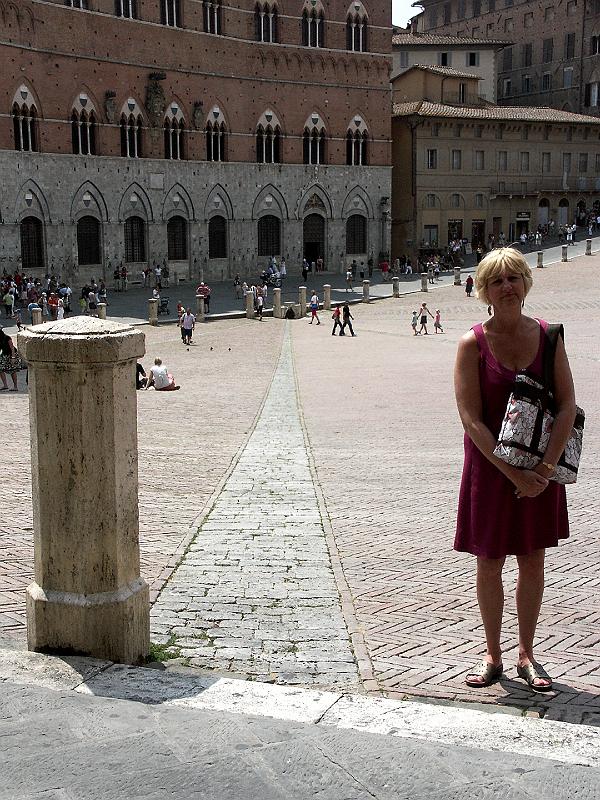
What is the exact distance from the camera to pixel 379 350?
96.0ft

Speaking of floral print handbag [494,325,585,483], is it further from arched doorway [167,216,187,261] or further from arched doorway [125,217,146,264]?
arched doorway [167,216,187,261]

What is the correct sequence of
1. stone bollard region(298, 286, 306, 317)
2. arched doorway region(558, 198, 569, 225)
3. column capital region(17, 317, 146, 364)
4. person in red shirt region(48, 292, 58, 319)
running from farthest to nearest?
arched doorway region(558, 198, 569, 225) → stone bollard region(298, 286, 306, 317) → person in red shirt region(48, 292, 58, 319) → column capital region(17, 317, 146, 364)

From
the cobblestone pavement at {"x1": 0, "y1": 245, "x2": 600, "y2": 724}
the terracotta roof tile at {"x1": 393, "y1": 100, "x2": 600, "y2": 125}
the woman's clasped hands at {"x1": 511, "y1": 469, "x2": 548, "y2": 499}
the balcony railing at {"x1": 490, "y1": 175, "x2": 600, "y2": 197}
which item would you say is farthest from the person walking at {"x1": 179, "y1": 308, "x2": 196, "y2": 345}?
the balcony railing at {"x1": 490, "y1": 175, "x2": 600, "y2": 197}

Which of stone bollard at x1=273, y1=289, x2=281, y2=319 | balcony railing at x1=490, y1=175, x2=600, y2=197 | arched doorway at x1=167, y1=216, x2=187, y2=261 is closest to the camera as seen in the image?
stone bollard at x1=273, y1=289, x2=281, y2=319

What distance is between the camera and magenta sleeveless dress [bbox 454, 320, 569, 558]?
457 cm

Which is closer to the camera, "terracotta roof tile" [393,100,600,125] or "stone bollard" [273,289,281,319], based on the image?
"stone bollard" [273,289,281,319]

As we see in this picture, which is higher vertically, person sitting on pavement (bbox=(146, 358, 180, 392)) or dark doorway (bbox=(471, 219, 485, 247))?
dark doorway (bbox=(471, 219, 485, 247))

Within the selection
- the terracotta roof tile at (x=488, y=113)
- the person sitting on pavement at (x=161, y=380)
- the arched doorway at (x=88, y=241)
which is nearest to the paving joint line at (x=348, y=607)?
the person sitting on pavement at (x=161, y=380)

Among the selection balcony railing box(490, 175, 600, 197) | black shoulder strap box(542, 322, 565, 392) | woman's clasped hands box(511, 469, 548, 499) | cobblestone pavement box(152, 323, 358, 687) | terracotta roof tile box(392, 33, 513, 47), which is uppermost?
terracotta roof tile box(392, 33, 513, 47)

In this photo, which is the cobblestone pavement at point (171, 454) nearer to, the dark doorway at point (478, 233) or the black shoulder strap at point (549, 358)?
the black shoulder strap at point (549, 358)

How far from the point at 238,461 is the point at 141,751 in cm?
772

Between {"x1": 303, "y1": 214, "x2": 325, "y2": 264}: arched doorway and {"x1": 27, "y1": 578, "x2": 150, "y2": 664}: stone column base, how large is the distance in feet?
166

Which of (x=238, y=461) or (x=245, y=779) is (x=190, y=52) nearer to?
(x=238, y=461)

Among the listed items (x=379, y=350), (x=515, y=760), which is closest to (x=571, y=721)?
(x=515, y=760)
